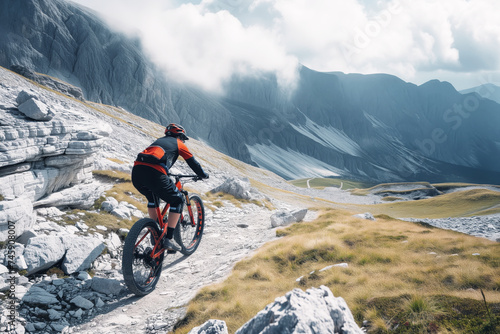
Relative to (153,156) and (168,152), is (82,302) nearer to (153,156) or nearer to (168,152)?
(153,156)

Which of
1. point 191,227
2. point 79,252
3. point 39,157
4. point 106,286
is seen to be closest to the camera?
point 106,286

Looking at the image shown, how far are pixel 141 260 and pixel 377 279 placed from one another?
6.06 m

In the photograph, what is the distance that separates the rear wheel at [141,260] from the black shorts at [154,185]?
802 mm

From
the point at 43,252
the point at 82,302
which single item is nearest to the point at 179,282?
the point at 82,302

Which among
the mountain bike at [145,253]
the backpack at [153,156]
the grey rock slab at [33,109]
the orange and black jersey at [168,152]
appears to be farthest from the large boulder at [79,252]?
the grey rock slab at [33,109]

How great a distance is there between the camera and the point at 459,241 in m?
8.31

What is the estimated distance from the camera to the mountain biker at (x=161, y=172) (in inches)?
291

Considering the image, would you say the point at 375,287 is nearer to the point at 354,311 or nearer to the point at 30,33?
the point at 354,311

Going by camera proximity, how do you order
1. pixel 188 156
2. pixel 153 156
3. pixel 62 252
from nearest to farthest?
pixel 153 156
pixel 62 252
pixel 188 156

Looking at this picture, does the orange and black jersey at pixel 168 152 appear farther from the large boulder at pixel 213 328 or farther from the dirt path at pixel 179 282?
the large boulder at pixel 213 328

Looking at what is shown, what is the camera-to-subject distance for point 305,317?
368 centimetres

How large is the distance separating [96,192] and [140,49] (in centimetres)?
21098

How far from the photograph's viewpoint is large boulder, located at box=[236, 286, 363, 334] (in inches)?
143

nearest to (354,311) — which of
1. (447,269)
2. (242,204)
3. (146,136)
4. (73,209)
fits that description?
(447,269)
